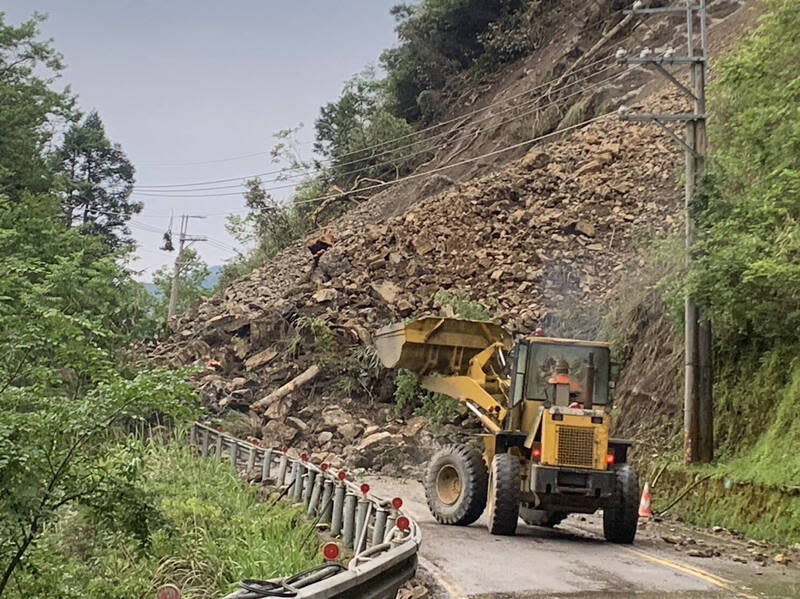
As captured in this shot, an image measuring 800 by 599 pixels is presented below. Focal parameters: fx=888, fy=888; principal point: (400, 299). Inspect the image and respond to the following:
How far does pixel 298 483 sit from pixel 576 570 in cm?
533

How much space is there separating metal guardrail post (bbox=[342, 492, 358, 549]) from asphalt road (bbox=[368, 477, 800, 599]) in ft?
2.85

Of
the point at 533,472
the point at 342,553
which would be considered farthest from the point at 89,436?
the point at 533,472

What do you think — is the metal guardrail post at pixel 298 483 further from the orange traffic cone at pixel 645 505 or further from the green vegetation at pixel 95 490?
the orange traffic cone at pixel 645 505

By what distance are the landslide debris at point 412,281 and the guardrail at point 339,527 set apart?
207 inches

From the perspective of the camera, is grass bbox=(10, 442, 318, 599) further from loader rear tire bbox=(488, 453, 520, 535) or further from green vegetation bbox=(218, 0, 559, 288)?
green vegetation bbox=(218, 0, 559, 288)

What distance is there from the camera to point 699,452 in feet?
50.6

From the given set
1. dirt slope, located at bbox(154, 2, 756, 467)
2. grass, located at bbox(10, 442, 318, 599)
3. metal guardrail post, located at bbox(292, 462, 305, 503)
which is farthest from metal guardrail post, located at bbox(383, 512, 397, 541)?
dirt slope, located at bbox(154, 2, 756, 467)

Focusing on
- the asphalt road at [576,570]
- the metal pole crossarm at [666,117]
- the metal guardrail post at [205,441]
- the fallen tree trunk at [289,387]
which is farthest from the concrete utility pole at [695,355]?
the fallen tree trunk at [289,387]

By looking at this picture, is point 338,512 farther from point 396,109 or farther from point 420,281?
point 396,109

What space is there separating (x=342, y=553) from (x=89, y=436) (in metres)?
3.57

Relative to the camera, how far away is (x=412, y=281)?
2900 cm

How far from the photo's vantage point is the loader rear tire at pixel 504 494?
458 inches

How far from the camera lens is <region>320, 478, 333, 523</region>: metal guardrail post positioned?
38.7 feet

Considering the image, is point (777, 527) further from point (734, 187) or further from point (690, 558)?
point (734, 187)
